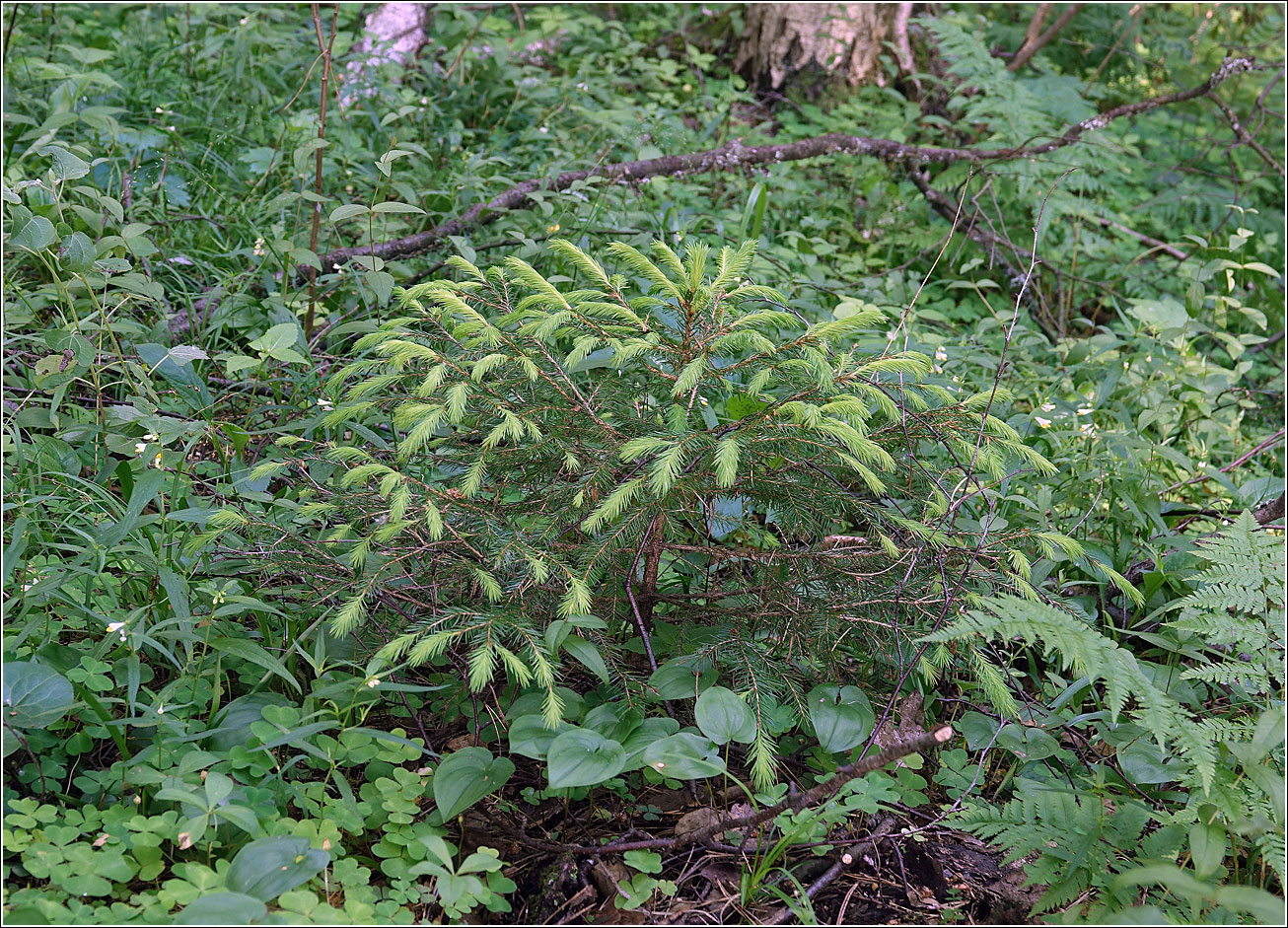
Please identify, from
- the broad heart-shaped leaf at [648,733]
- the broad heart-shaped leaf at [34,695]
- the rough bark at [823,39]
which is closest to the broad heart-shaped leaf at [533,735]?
the broad heart-shaped leaf at [648,733]

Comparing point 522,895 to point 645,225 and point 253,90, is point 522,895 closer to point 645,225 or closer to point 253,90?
point 645,225

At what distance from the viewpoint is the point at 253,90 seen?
424 centimetres

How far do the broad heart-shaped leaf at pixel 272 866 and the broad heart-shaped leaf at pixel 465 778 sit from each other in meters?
0.23

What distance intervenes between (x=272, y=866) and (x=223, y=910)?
4.1 inches

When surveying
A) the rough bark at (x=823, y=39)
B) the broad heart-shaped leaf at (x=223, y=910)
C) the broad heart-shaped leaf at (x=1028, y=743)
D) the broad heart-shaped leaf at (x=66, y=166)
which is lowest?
the broad heart-shaped leaf at (x=223, y=910)

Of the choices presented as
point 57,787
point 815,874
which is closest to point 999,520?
A: point 815,874

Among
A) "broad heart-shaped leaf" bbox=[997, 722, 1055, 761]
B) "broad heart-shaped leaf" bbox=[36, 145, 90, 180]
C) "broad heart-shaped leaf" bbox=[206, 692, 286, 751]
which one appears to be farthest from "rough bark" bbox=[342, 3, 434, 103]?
"broad heart-shaped leaf" bbox=[997, 722, 1055, 761]

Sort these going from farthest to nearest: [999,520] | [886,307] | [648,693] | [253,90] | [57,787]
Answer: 1. [253,90]
2. [886,307]
3. [999,520]
4. [648,693]
5. [57,787]

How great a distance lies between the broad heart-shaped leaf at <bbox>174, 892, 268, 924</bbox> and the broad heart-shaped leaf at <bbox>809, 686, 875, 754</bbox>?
1040mm

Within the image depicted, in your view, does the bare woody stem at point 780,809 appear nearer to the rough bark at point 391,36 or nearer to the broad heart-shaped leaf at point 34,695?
the broad heart-shaped leaf at point 34,695

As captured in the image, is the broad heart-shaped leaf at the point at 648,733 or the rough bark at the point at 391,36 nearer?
the broad heart-shaped leaf at the point at 648,733

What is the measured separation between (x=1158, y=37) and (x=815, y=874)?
21.5 ft

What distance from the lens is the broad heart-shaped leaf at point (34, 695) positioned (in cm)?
164

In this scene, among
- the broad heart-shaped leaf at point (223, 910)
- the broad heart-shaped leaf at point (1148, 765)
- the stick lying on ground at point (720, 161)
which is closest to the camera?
the broad heart-shaped leaf at point (223, 910)
